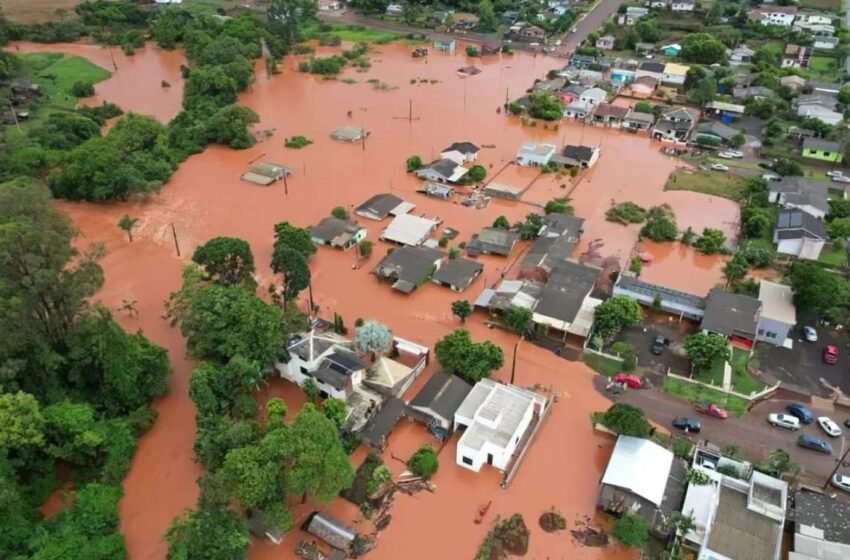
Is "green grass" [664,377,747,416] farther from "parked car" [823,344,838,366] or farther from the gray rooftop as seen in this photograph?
"parked car" [823,344,838,366]

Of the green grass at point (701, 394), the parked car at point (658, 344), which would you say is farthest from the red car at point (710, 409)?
the parked car at point (658, 344)

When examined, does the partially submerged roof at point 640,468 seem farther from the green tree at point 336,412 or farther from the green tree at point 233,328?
the green tree at point 233,328

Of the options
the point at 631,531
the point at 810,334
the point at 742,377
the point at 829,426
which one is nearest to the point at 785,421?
the point at 829,426

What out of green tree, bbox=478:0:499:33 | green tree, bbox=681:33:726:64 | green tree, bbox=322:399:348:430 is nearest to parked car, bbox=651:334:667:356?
green tree, bbox=322:399:348:430

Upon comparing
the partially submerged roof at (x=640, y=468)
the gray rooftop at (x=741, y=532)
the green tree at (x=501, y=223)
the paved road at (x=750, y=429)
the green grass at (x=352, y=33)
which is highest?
the green grass at (x=352, y=33)

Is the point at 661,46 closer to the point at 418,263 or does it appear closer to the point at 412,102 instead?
the point at 412,102

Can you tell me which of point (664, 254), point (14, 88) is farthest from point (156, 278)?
point (14, 88)
